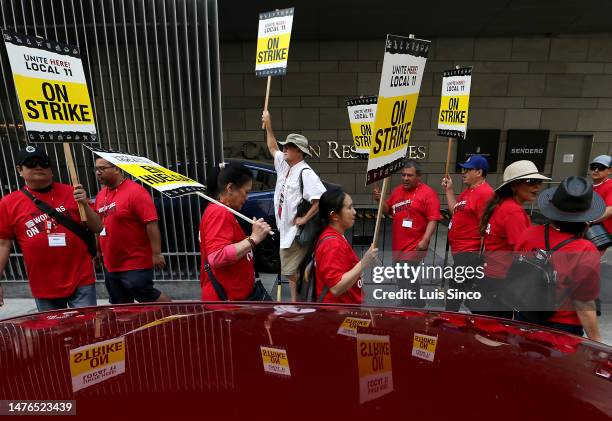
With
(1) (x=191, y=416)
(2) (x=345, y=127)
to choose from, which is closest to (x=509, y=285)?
(1) (x=191, y=416)

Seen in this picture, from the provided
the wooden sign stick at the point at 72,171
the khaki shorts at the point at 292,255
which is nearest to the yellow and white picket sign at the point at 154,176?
the wooden sign stick at the point at 72,171

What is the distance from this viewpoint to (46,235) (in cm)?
297

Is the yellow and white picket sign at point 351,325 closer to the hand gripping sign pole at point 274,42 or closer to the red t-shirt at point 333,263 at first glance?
the red t-shirt at point 333,263

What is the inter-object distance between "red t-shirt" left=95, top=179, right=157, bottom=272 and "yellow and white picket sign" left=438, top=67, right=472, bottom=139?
3413 mm

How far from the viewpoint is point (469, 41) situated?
8477mm

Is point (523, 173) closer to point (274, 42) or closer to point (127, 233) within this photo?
point (274, 42)

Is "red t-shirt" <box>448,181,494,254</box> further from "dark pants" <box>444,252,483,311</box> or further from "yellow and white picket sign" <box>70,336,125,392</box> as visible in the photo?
"yellow and white picket sign" <box>70,336,125,392</box>

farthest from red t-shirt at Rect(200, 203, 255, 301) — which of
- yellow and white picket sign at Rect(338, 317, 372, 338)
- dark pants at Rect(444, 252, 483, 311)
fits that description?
dark pants at Rect(444, 252, 483, 311)

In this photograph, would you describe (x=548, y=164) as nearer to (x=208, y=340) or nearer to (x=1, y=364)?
(x=208, y=340)

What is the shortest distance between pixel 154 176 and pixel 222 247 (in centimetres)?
67

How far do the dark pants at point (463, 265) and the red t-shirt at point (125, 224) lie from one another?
2.90 metres

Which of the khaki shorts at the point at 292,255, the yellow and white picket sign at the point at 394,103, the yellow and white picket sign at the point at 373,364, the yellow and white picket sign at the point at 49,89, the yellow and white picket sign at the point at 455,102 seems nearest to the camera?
the yellow and white picket sign at the point at 373,364

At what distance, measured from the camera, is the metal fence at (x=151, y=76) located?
4316 mm

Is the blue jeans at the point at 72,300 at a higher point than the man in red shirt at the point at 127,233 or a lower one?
lower
